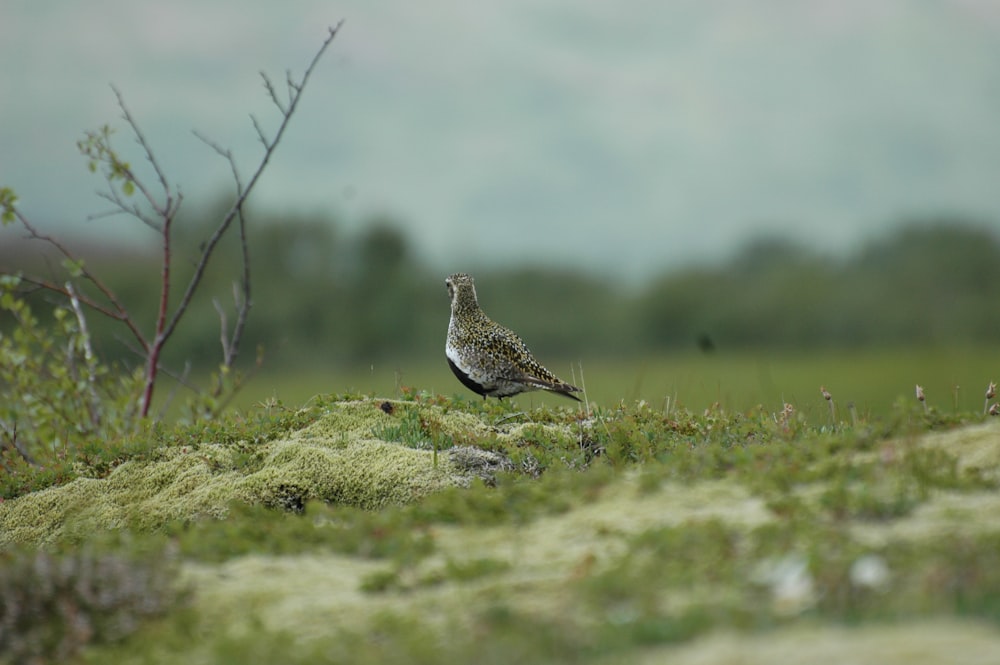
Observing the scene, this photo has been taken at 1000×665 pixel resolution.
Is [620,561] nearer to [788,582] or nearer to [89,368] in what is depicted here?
[788,582]

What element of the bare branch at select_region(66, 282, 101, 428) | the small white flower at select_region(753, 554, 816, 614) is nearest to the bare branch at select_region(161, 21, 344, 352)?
the bare branch at select_region(66, 282, 101, 428)

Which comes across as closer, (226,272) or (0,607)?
(0,607)

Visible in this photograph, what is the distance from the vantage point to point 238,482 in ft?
33.6

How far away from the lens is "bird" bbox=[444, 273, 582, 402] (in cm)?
1226

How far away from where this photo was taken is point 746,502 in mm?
6836

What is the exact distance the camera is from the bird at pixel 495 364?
12.3 meters

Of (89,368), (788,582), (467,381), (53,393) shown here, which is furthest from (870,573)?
(89,368)

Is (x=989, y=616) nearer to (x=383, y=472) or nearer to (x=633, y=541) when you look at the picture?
(x=633, y=541)

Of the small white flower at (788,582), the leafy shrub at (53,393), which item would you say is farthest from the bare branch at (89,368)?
the small white flower at (788,582)

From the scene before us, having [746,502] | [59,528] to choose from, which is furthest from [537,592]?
[59,528]

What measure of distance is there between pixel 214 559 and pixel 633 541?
280 centimetres

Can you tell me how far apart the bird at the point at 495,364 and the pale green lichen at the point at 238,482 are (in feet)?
4.35

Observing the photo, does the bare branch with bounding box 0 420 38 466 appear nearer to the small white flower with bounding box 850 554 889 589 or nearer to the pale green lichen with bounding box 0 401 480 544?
the pale green lichen with bounding box 0 401 480 544

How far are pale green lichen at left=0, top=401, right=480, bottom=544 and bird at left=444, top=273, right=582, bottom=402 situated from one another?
1325mm
